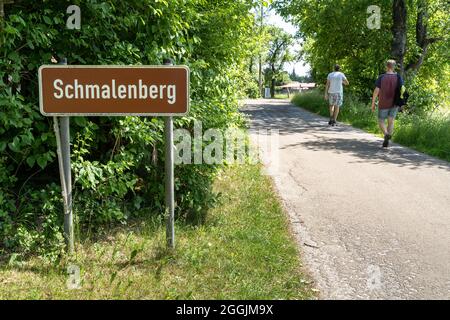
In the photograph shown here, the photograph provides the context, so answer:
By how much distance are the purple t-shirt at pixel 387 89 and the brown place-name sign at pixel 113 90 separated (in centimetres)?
719

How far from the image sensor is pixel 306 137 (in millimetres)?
11039

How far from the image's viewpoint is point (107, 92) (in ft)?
11.6

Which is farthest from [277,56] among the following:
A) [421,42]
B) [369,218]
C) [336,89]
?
[369,218]

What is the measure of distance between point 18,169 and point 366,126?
10.9 m

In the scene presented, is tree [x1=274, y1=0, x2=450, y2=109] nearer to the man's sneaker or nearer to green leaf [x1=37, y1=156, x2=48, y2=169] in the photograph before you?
the man's sneaker

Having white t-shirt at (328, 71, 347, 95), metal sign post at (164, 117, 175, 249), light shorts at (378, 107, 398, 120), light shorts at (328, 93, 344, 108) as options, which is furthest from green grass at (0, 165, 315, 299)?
white t-shirt at (328, 71, 347, 95)

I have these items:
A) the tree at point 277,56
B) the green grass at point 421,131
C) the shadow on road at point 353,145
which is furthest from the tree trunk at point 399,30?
the tree at point 277,56

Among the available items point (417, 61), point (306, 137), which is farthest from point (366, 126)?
point (417, 61)

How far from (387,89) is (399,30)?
314 inches

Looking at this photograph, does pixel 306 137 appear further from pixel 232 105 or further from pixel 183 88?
pixel 183 88

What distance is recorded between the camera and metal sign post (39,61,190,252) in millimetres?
3494

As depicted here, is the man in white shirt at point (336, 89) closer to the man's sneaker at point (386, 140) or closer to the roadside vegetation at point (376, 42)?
the roadside vegetation at point (376, 42)

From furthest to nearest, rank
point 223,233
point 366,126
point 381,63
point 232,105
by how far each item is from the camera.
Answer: point 381,63 → point 366,126 → point 232,105 → point 223,233

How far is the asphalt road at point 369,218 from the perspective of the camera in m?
3.58
